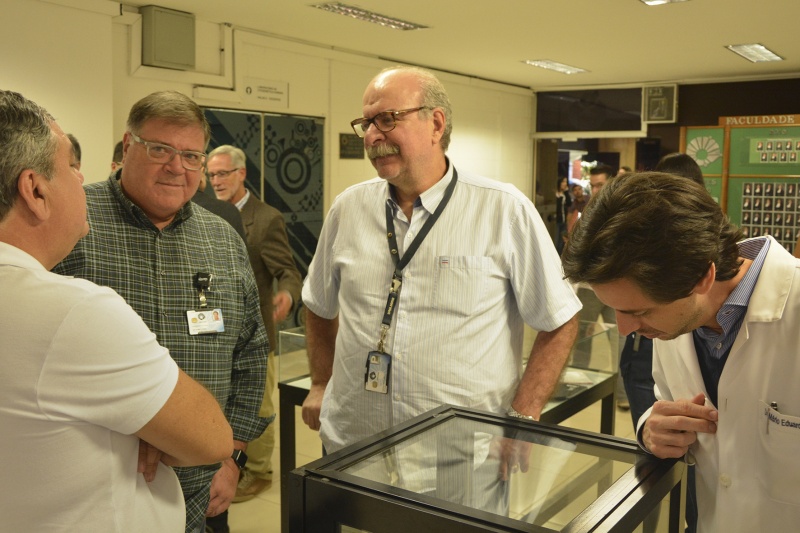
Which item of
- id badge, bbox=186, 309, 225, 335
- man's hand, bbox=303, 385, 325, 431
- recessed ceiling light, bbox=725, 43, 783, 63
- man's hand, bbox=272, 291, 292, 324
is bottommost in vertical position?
man's hand, bbox=303, 385, 325, 431

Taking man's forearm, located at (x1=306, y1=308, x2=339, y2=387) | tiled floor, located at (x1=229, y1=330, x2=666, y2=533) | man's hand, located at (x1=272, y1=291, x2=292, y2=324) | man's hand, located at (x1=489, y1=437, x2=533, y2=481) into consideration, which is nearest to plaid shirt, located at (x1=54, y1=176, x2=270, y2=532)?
man's forearm, located at (x1=306, y1=308, x2=339, y2=387)

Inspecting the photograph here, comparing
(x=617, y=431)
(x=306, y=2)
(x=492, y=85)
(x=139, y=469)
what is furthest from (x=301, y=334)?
(x=492, y=85)

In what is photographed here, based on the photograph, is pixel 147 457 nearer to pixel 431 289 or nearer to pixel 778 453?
pixel 431 289

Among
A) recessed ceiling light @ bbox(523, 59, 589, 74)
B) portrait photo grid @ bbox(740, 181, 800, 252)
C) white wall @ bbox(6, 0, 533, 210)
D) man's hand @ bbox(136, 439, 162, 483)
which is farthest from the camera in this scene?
portrait photo grid @ bbox(740, 181, 800, 252)

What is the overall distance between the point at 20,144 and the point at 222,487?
1.23 metres

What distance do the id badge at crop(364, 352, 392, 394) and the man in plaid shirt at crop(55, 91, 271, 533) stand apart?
0.37 meters

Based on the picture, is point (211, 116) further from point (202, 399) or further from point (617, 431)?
point (202, 399)

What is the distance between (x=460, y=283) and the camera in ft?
7.02

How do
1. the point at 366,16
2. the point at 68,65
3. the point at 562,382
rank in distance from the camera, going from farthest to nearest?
the point at 366,16, the point at 68,65, the point at 562,382

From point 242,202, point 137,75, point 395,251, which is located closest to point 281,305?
point 242,202

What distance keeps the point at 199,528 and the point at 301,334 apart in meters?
1.38

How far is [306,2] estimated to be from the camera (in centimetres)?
612

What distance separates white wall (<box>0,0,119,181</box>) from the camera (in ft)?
17.4

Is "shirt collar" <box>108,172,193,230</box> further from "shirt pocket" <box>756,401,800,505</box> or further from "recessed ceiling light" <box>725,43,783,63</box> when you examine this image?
"recessed ceiling light" <box>725,43,783,63</box>
